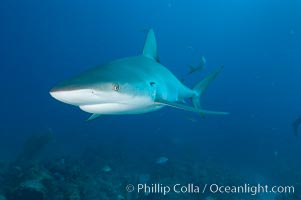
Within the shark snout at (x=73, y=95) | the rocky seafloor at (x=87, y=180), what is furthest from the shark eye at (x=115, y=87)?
the rocky seafloor at (x=87, y=180)

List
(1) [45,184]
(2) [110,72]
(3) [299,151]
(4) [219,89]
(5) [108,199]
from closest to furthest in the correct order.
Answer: (2) [110,72], (1) [45,184], (5) [108,199], (3) [299,151], (4) [219,89]

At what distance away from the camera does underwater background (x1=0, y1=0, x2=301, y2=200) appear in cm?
1579

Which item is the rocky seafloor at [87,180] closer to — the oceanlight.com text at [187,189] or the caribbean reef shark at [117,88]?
the oceanlight.com text at [187,189]

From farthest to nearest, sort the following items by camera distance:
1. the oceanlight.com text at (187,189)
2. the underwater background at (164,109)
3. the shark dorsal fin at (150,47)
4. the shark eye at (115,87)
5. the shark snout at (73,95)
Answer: the underwater background at (164,109) < the oceanlight.com text at (187,189) < the shark dorsal fin at (150,47) < the shark eye at (115,87) < the shark snout at (73,95)

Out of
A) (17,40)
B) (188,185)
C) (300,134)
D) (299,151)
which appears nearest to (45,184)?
(188,185)

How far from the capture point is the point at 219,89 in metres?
128

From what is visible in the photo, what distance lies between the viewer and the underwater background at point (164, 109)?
15.8 metres

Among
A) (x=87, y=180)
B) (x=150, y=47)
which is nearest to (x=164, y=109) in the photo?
(x=87, y=180)

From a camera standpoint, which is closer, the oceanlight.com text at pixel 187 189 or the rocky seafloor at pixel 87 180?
the rocky seafloor at pixel 87 180

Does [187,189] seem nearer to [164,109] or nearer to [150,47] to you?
[150,47]

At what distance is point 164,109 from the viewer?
2422 inches

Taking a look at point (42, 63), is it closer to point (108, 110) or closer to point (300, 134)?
point (300, 134)

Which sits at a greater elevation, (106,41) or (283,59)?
(106,41)

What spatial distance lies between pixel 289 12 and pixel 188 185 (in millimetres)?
64101
